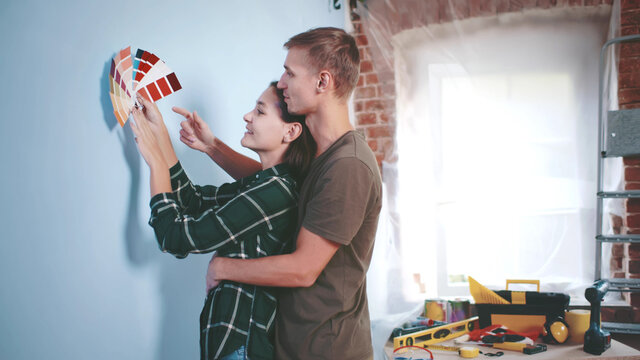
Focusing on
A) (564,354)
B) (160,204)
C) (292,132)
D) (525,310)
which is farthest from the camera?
(525,310)

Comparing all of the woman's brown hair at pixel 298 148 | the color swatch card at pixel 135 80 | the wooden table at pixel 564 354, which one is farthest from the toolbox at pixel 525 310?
the color swatch card at pixel 135 80

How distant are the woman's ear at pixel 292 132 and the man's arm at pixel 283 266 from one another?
259 mm

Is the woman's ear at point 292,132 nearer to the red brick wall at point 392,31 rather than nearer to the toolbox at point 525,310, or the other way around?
the toolbox at point 525,310

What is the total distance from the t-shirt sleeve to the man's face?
0.19 m

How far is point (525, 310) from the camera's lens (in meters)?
2.04

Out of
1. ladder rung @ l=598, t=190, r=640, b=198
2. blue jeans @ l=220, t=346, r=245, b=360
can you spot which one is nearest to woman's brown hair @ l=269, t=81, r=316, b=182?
blue jeans @ l=220, t=346, r=245, b=360

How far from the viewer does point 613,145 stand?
7.75ft

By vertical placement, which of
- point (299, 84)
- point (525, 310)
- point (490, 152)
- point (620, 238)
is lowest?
point (525, 310)

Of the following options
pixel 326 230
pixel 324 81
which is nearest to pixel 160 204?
pixel 326 230

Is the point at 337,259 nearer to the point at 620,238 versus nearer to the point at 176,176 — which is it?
the point at 176,176

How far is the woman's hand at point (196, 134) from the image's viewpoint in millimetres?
1244

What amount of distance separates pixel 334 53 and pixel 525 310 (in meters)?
1.48

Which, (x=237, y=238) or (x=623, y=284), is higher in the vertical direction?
(x=237, y=238)

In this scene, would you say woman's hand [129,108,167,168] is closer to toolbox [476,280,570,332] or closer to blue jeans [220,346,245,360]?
blue jeans [220,346,245,360]
